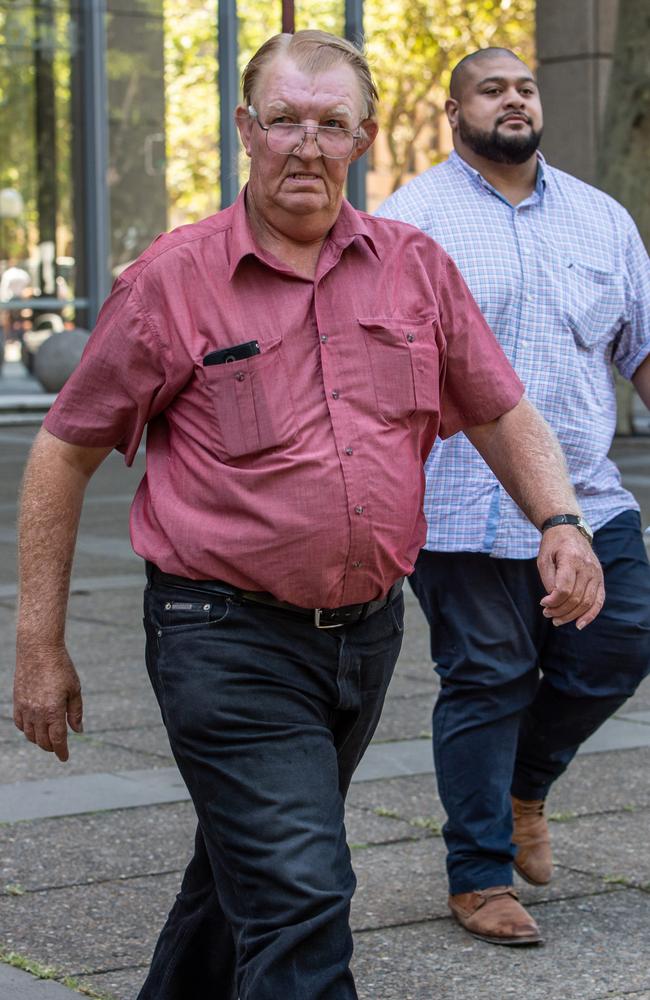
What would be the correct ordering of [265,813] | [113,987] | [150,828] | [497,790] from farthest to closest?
[150,828] < [497,790] < [113,987] < [265,813]

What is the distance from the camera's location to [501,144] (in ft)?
14.7

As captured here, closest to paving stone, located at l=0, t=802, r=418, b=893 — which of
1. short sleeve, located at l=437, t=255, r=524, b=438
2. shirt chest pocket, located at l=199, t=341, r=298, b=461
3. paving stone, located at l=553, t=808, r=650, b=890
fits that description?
paving stone, located at l=553, t=808, r=650, b=890

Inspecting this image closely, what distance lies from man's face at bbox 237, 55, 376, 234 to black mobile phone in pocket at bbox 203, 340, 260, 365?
263 mm

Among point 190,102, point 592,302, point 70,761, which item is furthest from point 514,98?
point 190,102

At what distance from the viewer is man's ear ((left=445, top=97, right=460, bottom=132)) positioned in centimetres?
466

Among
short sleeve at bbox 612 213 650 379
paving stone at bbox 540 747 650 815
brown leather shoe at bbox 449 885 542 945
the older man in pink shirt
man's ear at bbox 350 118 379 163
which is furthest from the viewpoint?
paving stone at bbox 540 747 650 815

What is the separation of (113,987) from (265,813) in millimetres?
1136

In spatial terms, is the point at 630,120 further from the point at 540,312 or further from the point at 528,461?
the point at 528,461

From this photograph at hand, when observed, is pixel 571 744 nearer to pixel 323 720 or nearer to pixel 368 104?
pixel 323 720

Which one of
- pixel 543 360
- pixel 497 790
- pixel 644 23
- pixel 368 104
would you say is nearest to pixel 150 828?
pixel 497 790

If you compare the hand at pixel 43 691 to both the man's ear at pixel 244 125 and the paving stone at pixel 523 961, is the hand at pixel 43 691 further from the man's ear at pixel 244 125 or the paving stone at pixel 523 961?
the paving stone at pixel 523 961

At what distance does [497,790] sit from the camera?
4355 millimetres

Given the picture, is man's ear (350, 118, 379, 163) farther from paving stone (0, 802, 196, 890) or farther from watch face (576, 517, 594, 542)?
paving stone (0, 802, 196, 890)

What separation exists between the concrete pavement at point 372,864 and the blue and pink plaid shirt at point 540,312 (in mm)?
908
